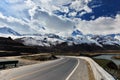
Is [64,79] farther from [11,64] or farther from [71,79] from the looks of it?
[11,64]

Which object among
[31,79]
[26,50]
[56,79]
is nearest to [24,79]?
[31,79]

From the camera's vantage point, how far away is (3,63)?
115ft

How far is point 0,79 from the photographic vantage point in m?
19.8

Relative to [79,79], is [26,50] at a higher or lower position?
higher

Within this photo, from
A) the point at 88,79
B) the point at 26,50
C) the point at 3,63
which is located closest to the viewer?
the point at 88,79

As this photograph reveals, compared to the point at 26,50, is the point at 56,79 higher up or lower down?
lower down

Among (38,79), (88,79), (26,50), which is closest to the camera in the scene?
(38,79)

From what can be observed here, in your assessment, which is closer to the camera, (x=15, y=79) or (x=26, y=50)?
(x=15, y=79)

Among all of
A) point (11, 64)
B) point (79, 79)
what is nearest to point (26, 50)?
point (11, 64)

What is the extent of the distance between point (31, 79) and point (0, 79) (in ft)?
7.39

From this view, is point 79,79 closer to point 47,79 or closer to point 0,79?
point 47,79

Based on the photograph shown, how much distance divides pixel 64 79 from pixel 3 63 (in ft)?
49.3

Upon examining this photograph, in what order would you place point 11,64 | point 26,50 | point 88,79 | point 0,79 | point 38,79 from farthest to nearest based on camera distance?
point 26,50
point 11,64
point 88,79
point 38,79
point 0,79

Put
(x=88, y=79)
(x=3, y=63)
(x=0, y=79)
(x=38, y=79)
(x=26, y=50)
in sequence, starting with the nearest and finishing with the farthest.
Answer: (x=0, y=79), (x=38, y=79), (x=88, y=79), (x=3, y=63), (x=26, y=50)
